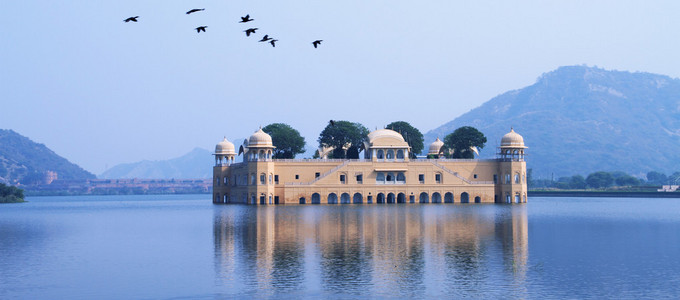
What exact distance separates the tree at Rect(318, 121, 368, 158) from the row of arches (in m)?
11.2

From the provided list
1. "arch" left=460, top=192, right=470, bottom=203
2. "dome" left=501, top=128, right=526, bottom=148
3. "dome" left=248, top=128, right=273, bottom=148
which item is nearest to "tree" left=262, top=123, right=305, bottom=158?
"dome" left=248, top=128, right=273, bottom=148

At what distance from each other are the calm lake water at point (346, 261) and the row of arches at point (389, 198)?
35438mm

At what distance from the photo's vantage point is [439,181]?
86.6 m

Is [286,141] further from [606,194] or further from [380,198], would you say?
[606,194]

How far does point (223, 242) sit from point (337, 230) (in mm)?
A: 7879

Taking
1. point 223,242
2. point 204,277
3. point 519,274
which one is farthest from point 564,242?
point 204,277

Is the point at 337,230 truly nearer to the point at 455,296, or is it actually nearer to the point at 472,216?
the point at 472,216

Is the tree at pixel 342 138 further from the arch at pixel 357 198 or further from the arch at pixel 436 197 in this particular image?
the arch at pixel 436 197

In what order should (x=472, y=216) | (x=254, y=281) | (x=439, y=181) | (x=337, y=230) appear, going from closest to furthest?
(x=254, y=281)
(x=337, y=230)
(x=472, y=216)
(x=439, y=181)

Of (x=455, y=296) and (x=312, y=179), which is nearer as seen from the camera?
(x=455, y=296)

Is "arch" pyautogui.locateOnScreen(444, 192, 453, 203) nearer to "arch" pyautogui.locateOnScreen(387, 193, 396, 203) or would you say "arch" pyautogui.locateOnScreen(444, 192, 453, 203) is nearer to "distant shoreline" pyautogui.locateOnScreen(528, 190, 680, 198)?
"arch" pyautogui.locateOnScreen(387, 193, 396, 203)

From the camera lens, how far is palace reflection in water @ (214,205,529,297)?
978 inches

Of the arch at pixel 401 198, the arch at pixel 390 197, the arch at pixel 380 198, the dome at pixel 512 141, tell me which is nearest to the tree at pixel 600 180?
the dome at pixel 512 141

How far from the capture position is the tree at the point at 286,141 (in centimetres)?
9812
